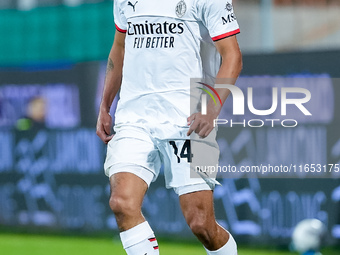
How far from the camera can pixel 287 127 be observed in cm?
789

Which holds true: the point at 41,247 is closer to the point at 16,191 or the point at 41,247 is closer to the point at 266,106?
the point at 16,191

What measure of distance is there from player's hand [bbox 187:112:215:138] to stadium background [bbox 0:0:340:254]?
317 cm

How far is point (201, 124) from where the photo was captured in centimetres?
474

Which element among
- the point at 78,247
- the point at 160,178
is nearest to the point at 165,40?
the point at 160,178

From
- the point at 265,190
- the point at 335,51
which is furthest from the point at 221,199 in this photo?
the point at 335,51

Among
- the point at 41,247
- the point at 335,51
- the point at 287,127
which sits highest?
the point at 335,51

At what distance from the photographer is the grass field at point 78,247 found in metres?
8.07

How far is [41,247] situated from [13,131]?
1.55m

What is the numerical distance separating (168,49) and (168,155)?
610 millimetres

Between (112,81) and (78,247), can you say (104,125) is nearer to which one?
(112,81)

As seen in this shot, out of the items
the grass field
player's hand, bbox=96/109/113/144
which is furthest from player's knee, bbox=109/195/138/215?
the grass field

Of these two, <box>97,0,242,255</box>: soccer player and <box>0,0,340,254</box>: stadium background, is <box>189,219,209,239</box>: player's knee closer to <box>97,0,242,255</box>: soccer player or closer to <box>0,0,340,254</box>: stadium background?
<box>97,0,242,255</box>: soccer player

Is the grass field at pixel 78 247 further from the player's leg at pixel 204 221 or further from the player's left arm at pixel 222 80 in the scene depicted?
the player's left arm at pixel 222 80

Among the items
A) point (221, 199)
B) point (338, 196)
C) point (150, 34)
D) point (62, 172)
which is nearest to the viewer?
point (150, 34)
